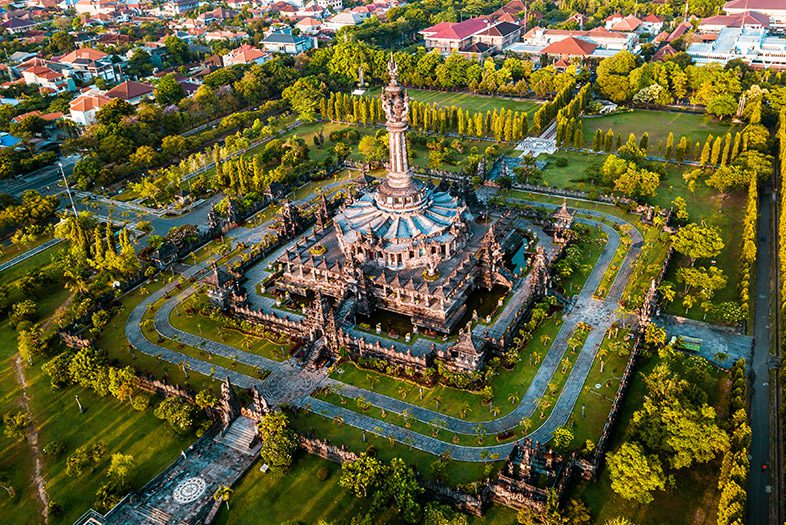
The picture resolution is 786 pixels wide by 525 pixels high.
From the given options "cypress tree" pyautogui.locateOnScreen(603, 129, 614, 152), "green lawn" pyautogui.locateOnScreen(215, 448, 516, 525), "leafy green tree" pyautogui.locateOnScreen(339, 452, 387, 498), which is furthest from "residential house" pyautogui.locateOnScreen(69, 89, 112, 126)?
"leafy green tree" pyautogui.locateOnScreen(339, 452, 387, 498)

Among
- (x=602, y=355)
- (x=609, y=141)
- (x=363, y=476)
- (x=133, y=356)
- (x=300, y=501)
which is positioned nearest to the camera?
(x=363, y=476)

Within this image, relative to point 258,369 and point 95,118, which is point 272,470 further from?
point 95,118

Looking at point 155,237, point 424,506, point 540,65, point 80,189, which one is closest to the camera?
point 424,506

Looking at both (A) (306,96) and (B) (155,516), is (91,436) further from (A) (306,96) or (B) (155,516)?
(A) (306,96)

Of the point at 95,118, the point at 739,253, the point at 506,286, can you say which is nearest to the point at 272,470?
the point at 506,286

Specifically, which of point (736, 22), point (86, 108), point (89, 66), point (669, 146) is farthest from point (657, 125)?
point (89, 66)

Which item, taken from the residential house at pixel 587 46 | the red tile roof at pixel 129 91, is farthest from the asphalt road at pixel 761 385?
the red tile roof at pixel 129 91

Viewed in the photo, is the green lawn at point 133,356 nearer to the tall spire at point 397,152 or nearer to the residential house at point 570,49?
the tall spire at point 397,152
